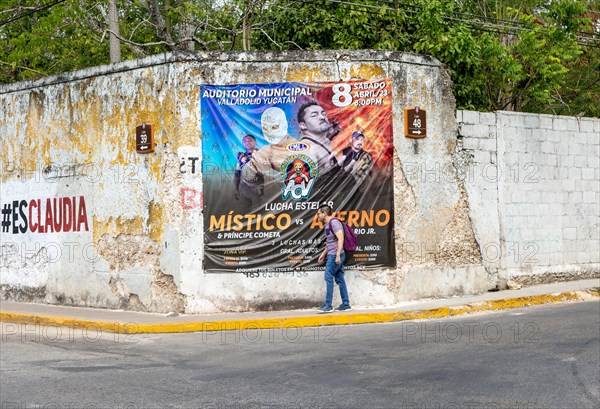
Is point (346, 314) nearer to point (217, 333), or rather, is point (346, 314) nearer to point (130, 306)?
point (217, 333)

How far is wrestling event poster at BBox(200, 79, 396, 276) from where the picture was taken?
520 inches

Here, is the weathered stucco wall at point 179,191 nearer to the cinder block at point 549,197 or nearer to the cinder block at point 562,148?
the cinder block at point 549,197

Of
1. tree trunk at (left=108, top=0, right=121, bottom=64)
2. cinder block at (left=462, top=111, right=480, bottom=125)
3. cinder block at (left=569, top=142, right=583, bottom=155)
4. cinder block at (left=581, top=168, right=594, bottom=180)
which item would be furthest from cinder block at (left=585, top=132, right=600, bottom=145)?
tree trunk at (left=108, top=0, right=121, bottom=64)

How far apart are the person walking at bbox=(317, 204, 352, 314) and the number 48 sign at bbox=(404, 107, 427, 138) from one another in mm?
2035

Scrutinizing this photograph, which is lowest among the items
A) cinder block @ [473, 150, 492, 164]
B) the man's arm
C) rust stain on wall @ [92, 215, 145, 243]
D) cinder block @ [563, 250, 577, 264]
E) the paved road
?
the paved road

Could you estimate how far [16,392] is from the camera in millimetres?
7574

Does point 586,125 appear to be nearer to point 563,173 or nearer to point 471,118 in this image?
point 563,173

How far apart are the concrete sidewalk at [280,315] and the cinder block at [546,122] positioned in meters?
3.09

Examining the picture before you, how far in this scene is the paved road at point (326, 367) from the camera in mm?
7066

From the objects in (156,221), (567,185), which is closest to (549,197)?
(567,185)

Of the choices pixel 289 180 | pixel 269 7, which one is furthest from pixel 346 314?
pixel 269 7

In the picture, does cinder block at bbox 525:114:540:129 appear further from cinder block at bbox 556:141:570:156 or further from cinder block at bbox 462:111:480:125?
cinder block at bbox 462:111:480:125

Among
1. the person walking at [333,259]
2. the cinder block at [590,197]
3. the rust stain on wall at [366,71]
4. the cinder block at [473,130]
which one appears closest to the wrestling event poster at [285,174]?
the rust stain on wall at [366,71]

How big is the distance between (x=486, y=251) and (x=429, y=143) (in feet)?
7.44
